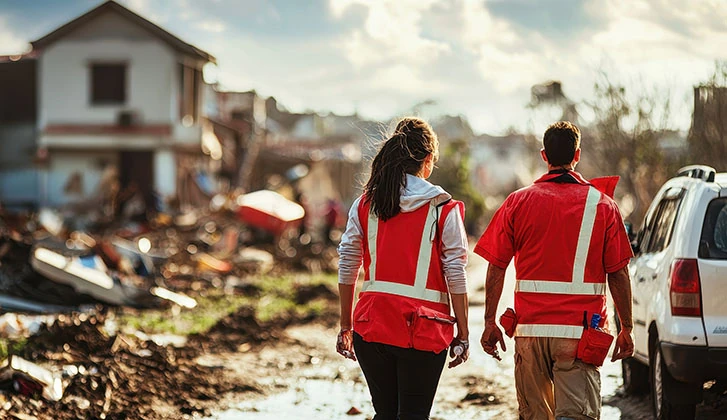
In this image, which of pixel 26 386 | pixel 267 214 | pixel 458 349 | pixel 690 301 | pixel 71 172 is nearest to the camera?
pixel 458 349

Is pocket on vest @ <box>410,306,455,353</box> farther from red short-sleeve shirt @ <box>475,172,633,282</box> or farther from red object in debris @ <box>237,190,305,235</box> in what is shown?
red object in debris @ <box>237,190,305,235</box>

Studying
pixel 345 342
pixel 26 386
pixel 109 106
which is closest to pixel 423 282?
pixel 345 342

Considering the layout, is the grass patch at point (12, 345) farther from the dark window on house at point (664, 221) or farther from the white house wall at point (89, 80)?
the white house wall at point (89, 80)

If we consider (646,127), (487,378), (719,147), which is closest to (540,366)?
(487,378)

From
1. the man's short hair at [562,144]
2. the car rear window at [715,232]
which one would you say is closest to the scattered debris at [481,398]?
the car rear window at [715,232]

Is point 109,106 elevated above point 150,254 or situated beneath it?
elevated above

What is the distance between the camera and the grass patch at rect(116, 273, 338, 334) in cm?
1392

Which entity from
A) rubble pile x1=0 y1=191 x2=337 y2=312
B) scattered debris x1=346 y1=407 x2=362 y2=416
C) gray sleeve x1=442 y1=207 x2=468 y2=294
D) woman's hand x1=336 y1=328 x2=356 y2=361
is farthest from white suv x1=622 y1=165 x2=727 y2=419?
rubble pile x1=0 y1=191 x2=337 y2=312

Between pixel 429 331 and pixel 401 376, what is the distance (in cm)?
26

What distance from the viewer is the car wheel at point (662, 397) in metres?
6.71

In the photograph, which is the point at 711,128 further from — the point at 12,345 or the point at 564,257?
the point at 564,257

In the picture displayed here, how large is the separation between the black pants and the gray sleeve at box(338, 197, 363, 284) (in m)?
0.33

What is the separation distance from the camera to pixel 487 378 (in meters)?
10.2

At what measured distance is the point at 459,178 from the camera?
42.9 metres
